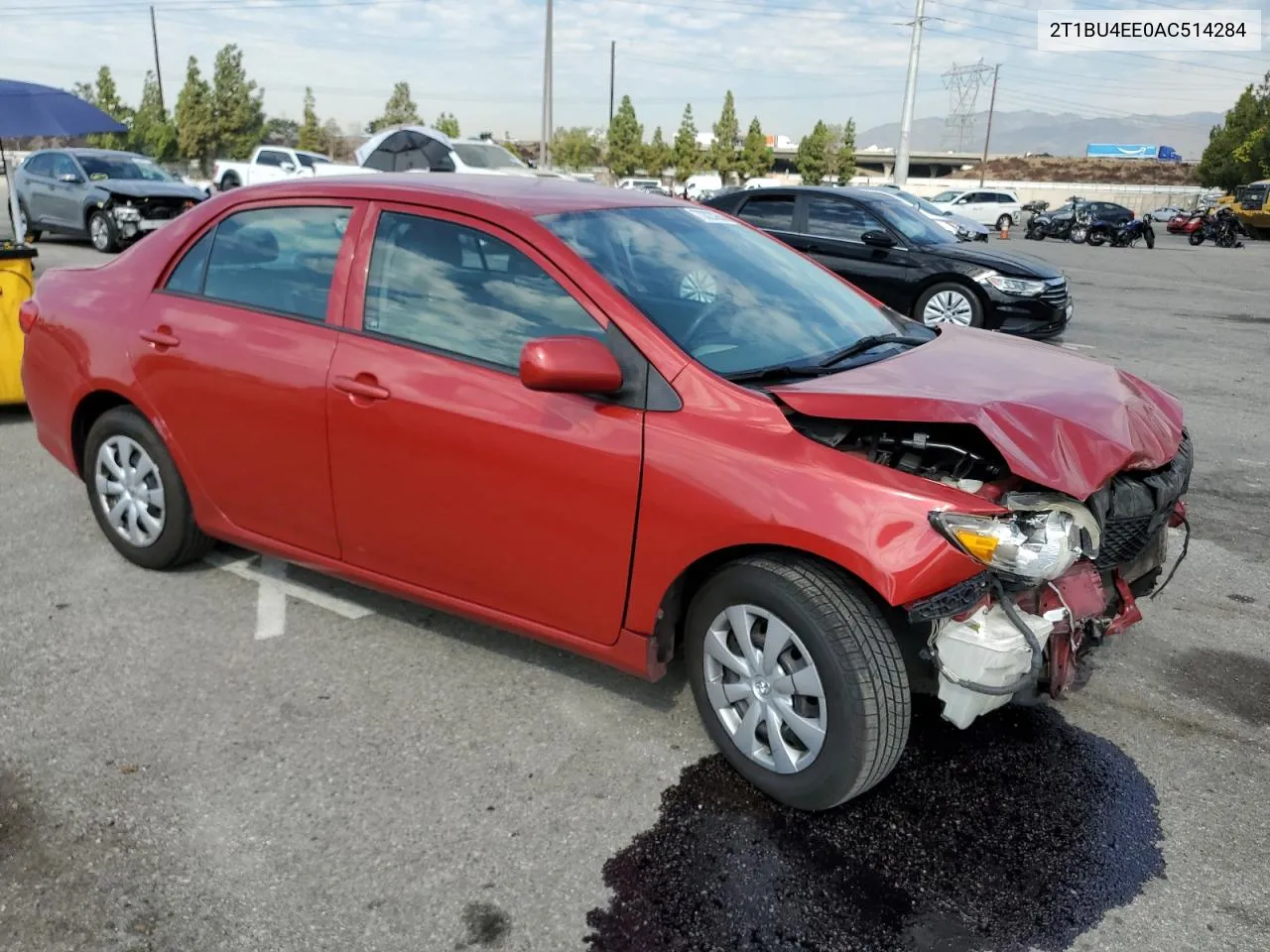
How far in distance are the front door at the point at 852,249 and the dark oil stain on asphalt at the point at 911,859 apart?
8.22 m

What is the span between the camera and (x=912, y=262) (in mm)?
10844

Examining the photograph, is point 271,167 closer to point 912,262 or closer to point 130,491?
point 912,262

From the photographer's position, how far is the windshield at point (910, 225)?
1112 centimetres

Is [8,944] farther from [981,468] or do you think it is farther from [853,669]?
[981,468]

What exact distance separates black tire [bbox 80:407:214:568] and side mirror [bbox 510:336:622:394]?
1988mm

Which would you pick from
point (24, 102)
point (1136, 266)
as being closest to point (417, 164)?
point (24, 102)

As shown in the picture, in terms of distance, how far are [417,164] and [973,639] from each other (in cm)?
1815

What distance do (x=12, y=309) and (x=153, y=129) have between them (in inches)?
2658

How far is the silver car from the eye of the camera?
654 inches

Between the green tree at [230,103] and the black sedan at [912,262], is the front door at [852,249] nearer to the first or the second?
the black sedan at [912,262]

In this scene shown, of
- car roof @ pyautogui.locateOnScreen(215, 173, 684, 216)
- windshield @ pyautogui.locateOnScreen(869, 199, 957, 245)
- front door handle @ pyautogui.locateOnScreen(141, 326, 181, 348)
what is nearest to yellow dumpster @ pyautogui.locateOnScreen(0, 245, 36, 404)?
front door handle @ pyautogui.locateOnScreen(141, 326, 181, 348)

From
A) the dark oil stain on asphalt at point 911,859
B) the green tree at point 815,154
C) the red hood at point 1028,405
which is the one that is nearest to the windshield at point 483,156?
the red hood at point 1028,405

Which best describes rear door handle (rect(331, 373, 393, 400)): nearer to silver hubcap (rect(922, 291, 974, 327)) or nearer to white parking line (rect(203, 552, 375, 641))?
white parking line (rect(203, 552, 375, 641))

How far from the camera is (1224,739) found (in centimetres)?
340
